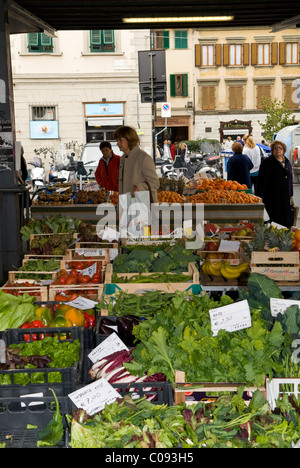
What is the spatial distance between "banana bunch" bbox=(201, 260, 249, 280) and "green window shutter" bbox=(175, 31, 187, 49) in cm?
3194

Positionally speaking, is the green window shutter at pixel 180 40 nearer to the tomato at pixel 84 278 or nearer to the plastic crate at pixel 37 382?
the tomato at pixel 84 278

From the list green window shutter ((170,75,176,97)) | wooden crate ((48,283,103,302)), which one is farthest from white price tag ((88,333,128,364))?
green window shutter ((170,75,176,97))

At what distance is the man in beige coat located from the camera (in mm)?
6594

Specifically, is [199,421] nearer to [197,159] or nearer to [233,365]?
[233,365]

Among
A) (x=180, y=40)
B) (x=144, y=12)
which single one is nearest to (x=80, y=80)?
(x=180, y=40)

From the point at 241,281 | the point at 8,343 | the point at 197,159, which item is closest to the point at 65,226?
the point at 241,281

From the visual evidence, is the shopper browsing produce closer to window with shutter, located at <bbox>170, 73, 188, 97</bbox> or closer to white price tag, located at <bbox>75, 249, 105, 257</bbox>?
white price tag, located at <bbox>75, 249, 105, 257</bbox>

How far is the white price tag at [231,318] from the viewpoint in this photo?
9.01ft

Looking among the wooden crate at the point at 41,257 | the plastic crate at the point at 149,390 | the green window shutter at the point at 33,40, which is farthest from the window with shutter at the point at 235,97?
the plastic crate at the point at 149,390

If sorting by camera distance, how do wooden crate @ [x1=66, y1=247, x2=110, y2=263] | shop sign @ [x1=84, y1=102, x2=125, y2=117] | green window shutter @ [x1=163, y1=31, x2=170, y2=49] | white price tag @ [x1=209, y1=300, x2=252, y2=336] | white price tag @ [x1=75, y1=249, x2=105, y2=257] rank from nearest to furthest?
white price tag @ [x1=209, y1=300, x2=252, y2=336], wooden crate @ [x1=66, y1=247, x2=110, y2=263], white price tag @ [x1=75, y1=249, x2=105, y2=257], shop sign @ [x1=84, y1=102, x2=125, y2=117], green window shutter @ [x1=163, y1=31, x2=170, y2=49]

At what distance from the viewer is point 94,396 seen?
7.95ft

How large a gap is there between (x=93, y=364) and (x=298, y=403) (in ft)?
3.41

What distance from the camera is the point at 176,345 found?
2.72m
